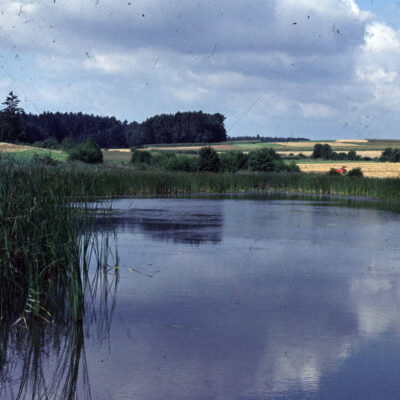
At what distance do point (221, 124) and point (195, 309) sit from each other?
75675 mm

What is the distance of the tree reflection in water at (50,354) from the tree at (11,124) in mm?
67779

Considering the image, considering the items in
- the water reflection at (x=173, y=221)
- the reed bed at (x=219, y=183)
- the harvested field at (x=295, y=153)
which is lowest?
the water reflection at (x=173, y=221)

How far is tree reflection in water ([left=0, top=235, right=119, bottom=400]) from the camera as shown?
13.3 ft

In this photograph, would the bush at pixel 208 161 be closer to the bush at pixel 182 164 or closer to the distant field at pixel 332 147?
the bush at pixel 182 164

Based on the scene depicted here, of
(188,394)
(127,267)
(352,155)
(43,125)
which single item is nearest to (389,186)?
(127,267)

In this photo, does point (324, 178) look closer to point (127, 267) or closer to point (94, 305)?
point (127, 267)

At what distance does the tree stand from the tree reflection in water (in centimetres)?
6778

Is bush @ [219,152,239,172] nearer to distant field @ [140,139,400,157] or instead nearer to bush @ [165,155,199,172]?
bush @ [165,155,199,172]

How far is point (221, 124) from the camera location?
265 feet

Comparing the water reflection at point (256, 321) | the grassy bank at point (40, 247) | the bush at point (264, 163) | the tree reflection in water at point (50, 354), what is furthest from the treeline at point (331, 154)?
the tree reflection in water at point (50, 354)

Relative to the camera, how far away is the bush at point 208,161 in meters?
41.5

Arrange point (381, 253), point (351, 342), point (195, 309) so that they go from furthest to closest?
point (381, 253) → point (195, 309) → point (351, 342)

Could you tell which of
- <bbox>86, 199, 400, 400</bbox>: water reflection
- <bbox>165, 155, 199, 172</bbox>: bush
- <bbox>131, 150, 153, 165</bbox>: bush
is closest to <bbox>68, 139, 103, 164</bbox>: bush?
<bbox>131, 150, 153, 165</bbox>: bush

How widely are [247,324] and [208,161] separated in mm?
36192
